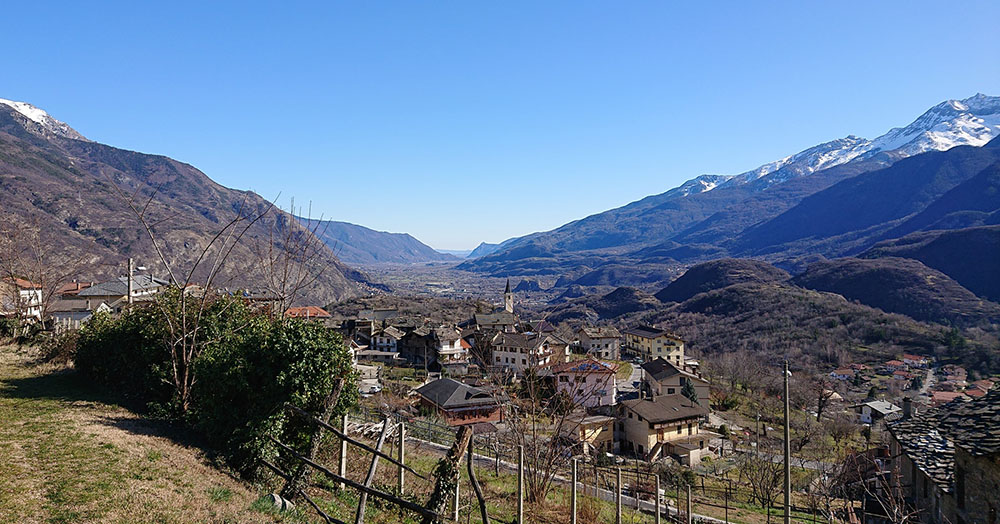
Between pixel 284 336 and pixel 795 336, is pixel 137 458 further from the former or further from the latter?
pixel 795 336

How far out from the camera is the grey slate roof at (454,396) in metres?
25.4

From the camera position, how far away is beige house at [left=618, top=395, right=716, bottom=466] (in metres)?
27.1

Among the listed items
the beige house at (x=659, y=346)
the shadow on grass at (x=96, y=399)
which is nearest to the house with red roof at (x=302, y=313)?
the shadow on grass at (x=96, y=399)

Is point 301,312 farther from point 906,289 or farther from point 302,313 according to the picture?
point 906,289

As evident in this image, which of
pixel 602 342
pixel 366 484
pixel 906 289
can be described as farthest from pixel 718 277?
pixel 366 484

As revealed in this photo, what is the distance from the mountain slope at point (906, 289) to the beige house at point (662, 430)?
76.0 meters

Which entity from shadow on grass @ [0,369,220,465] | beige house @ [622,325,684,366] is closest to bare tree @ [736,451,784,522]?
shadow on grass @ [0,369,220,465]

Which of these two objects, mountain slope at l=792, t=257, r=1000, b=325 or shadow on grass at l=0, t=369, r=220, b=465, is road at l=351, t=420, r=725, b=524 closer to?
shadow on grass at l=0, t=369, r=220, b=465

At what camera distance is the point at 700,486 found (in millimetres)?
20953

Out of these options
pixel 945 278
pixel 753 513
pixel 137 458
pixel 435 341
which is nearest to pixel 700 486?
pixel 753 513

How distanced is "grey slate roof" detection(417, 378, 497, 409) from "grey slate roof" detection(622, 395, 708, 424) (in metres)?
9.37

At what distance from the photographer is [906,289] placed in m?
Result: 89.3

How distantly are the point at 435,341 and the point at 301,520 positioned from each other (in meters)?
42.4

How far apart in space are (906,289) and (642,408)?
8888cm
